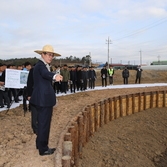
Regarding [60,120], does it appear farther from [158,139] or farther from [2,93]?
[158,139]

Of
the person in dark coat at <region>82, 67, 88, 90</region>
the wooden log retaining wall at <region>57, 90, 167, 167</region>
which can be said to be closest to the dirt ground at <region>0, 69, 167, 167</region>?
the wooden log retaining wall at <region>57, 90, 167, 167</region>

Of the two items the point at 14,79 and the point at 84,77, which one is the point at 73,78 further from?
the point at 14,79

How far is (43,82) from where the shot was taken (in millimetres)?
3883

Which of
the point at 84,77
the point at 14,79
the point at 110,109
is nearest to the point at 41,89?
the point at 14,79

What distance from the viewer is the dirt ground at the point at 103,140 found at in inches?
174

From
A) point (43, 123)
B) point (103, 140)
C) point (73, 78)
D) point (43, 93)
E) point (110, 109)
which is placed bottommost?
point (103, 140)

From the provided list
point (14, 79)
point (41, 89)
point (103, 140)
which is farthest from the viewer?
point (103, 140)

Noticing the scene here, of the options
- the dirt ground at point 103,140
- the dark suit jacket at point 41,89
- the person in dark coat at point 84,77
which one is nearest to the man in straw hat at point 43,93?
the dark suit jacket at point 41,89

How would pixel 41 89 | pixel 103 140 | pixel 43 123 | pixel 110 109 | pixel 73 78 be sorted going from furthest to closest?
pixel 73 78 → pixel 110 109 → pixel 103 140 → pixel 43 123 → pixel 41 89

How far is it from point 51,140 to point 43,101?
162 cm

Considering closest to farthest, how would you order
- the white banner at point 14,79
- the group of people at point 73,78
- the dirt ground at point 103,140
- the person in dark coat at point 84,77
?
the dirt ground at point 103,140, the white banner at point 14,79, the group of people at point 73,78, the person in dark coat at point 84,77

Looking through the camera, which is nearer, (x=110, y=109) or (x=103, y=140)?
(x=103, y=140)

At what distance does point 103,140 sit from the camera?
27.3ft

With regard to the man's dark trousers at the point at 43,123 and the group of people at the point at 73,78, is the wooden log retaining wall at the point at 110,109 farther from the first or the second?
the group of people at the point at 73,78
